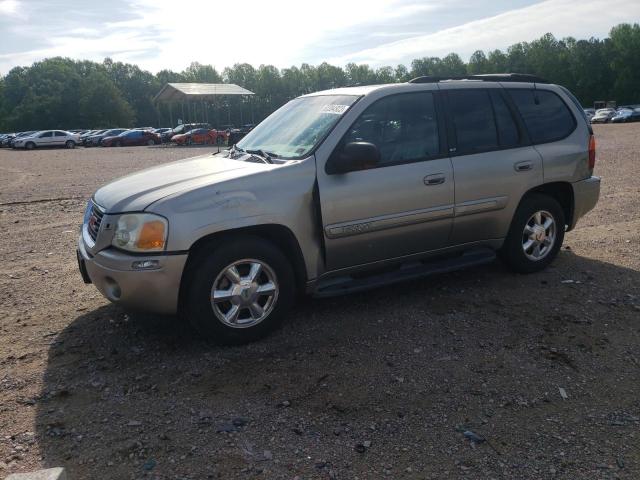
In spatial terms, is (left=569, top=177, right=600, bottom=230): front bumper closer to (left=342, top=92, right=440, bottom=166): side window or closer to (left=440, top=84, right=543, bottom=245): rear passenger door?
(left=440, top=84, right=543, bottom=245): rear passenger door

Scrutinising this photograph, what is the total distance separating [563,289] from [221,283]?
10.6 ft

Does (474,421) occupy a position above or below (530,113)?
below

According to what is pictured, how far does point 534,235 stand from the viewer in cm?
578

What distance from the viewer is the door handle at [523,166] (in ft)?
18.0

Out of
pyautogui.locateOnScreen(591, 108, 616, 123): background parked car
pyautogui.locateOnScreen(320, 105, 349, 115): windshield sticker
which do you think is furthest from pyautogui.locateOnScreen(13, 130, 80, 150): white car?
pyautogui.locateOnScreen(591, 108, 616, 123): background parked car

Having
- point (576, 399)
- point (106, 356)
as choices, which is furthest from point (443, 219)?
point (106, 356)

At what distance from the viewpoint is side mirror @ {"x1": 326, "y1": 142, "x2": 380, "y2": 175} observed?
4.42 m

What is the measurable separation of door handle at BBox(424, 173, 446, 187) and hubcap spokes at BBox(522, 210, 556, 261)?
122 centimetres

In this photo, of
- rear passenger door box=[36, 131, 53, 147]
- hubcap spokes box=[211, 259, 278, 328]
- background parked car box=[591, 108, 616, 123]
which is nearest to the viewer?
hubcap spokes box=[211, 259, 278, 328]

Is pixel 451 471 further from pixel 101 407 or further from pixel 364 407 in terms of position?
pixel 101 407

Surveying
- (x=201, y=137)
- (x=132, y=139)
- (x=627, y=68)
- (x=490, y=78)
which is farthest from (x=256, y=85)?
(x=490, y=78)

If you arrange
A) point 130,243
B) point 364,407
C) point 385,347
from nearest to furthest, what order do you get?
1. point 364,407
2. point 130,243
3. point 385,347

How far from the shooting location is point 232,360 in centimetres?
417

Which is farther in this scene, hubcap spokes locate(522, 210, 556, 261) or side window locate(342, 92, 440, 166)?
hubcap spokes locate(522, 210, 556, 261)
